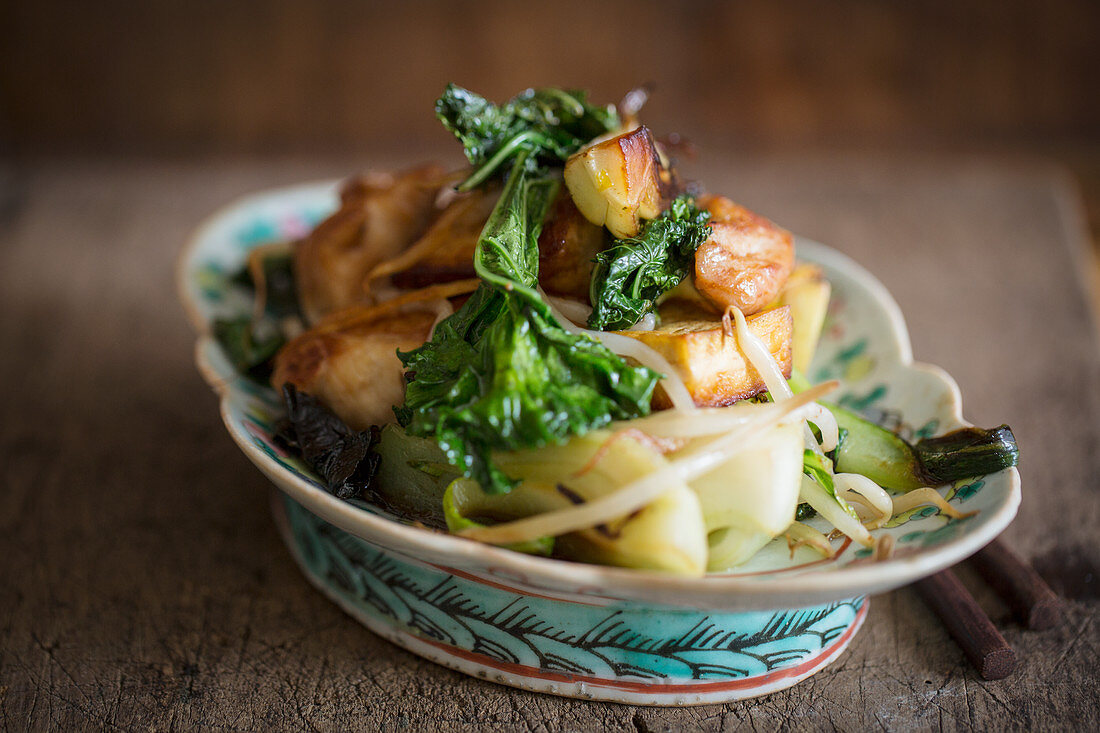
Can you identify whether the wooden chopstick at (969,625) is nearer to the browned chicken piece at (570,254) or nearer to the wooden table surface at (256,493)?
the wooden table surface at (256,493)

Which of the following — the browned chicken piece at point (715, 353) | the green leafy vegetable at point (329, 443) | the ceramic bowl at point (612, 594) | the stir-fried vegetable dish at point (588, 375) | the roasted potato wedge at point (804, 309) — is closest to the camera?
the ceramic bowl at point (612, 594)

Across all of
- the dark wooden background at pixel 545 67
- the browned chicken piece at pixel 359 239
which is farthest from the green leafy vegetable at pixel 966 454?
the dark wooden background at pixel 545 67

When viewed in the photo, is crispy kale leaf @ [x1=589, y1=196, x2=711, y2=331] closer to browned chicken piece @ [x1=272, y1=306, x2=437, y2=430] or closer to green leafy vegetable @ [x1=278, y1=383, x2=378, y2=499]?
browned chicken piece @ [x1=272, y1=306, x2=437, y2=430]

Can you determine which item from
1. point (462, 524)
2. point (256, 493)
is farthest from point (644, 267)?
point (256, 493)

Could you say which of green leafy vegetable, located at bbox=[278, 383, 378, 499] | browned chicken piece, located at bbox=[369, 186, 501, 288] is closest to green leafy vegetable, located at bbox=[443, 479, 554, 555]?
green leafy vegetable, located at bbox=[278, 383, 378, 499]

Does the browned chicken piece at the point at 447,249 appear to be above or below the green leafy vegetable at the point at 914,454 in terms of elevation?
above

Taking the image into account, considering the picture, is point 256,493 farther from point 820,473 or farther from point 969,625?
point 969,625
